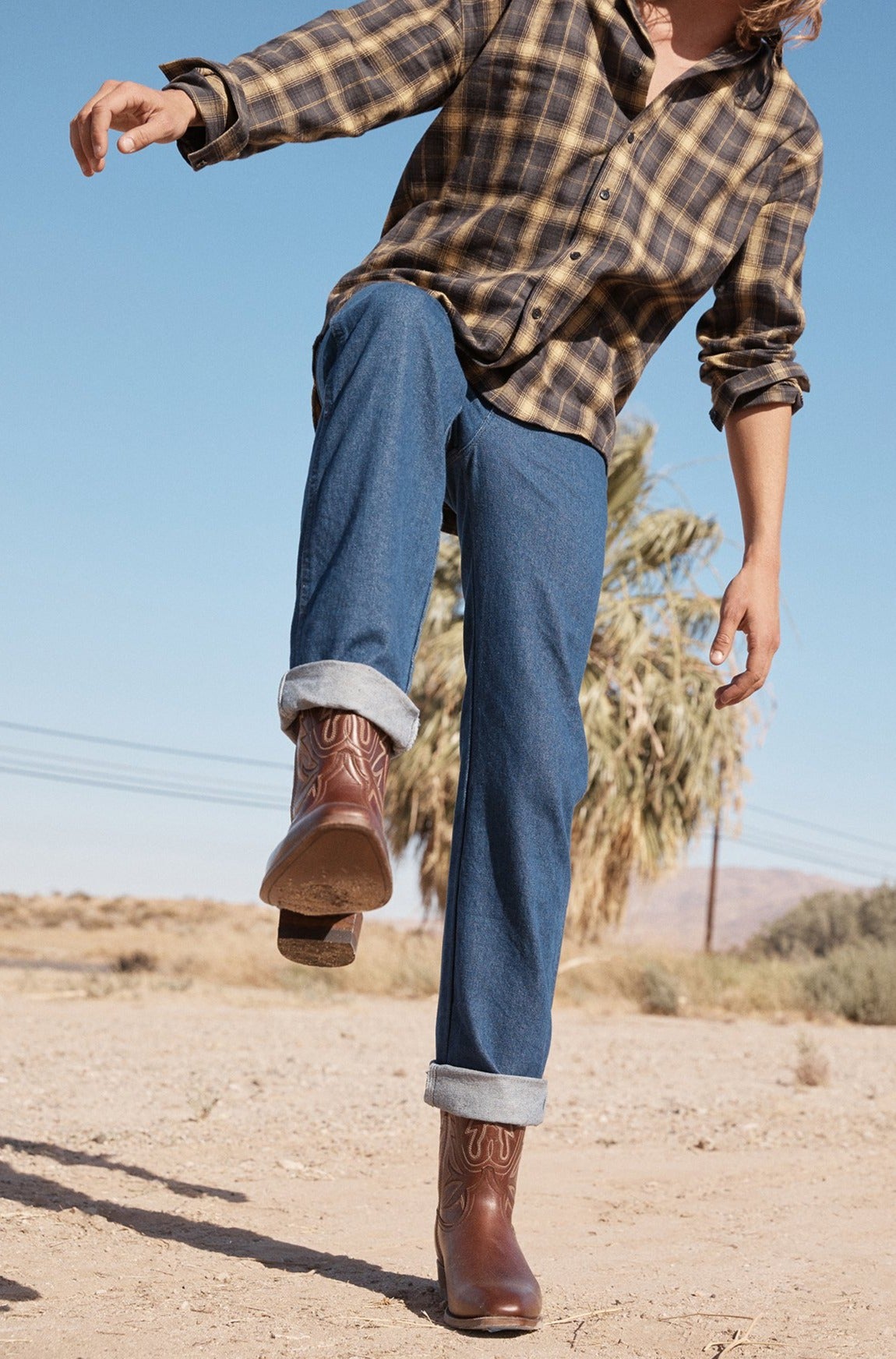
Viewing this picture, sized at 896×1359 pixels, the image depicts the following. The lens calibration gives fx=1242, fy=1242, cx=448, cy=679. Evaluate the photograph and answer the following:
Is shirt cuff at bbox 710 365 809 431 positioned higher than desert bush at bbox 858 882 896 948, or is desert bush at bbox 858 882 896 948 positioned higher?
shirt cuff at bbox 710 365 809 431

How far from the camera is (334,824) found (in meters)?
1.48

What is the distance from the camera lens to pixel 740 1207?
2973 millimetres

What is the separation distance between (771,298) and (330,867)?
59.9 inches

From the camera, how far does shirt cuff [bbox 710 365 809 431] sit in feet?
7.80

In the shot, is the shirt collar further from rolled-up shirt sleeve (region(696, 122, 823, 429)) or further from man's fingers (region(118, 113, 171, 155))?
A: man's fingers (region(118, 113, 171, 155))

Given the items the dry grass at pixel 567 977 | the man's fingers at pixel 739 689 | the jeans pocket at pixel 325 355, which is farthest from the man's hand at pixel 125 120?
the dry grass at pixel 567 977

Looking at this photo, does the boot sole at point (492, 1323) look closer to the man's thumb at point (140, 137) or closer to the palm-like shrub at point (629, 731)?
the man's thumb at point (140, 137)

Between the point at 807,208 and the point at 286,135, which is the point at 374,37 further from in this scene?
the point at 807,208

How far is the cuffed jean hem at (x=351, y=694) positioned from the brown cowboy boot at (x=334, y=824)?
13 mm

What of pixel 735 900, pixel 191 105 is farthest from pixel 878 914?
pixel 735 900

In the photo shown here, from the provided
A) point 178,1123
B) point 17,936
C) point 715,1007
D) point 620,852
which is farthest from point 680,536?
point 17,936

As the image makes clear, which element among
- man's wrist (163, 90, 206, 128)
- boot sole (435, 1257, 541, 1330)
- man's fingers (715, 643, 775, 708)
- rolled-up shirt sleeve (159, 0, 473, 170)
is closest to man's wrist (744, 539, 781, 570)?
man's fingers (715, 643, 775, 708)

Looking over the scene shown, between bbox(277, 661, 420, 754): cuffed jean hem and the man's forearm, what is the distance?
3.15ft

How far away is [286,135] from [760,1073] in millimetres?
5117
